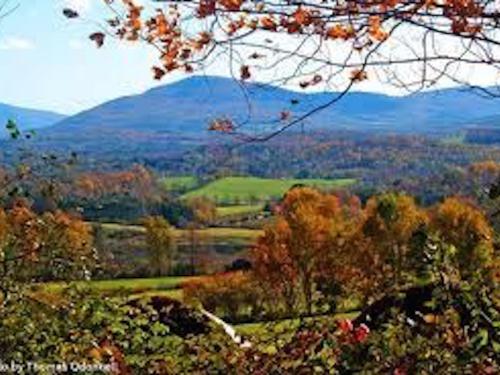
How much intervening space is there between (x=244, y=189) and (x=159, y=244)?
70.8 meters

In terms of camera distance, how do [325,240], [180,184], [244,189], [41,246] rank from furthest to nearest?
1. [180,184]
2. [244,189]
3. [325,240]
4. [41,246]

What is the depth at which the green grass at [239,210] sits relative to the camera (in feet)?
404

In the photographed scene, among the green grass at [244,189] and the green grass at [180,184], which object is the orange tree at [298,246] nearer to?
the green grass at [244,189]

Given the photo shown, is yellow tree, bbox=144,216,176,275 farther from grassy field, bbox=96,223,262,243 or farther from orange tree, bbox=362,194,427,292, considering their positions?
orange tree, bbox=362,194,427,292

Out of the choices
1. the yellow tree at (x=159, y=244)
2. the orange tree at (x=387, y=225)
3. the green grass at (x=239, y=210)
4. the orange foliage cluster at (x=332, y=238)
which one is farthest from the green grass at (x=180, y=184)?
the orange tree at (x=387, y=225)

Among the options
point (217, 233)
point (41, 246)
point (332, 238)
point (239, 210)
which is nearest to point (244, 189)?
point (239, 210)

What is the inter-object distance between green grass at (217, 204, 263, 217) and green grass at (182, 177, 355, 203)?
539 centimetres

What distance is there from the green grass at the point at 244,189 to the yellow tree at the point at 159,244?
54.7 m

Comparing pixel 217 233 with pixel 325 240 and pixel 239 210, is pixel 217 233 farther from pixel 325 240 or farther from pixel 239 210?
pixel 325 240

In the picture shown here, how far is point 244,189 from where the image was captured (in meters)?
147

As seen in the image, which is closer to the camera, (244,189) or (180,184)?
(244,189)

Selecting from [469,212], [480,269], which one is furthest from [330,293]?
[469,212]

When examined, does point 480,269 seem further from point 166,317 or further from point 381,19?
point 166,317

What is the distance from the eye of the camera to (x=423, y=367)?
4262mm
